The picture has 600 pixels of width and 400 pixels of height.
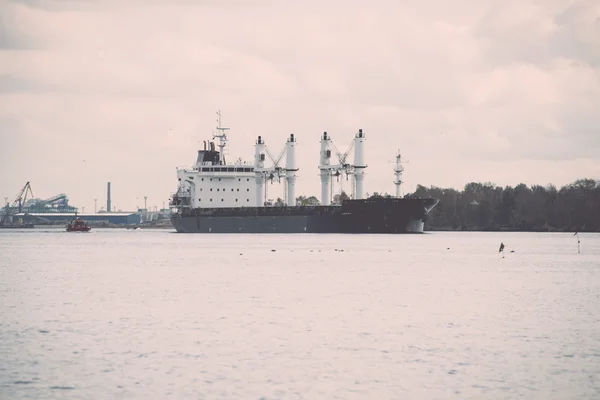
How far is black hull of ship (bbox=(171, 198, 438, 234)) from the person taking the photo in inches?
4592

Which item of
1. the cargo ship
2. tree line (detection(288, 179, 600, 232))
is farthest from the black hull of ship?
tree line (detection(288, 179, 600, 232))

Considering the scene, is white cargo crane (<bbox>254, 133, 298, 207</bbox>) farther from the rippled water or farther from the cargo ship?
the rippled water

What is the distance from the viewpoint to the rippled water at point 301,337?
18922 mm

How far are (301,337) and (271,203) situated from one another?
121885 millimetres

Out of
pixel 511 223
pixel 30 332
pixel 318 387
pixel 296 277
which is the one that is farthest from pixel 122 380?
pixel 511 223

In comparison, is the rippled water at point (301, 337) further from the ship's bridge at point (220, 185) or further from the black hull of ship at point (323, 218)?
the ship's bridge at point (220, 185)

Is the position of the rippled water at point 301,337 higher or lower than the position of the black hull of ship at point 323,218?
lower

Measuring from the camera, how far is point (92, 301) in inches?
1363

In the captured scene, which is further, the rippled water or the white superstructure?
the white superstructure

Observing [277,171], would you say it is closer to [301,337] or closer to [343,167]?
[343,167]

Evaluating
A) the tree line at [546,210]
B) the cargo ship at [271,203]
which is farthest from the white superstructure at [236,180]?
the tree line at [546,210]

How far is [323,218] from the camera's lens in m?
122

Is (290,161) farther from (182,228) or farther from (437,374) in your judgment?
(437,374)

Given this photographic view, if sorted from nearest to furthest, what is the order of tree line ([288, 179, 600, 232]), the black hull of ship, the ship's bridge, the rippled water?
the rippled water
the black hull of ship
the ship's bridge
tree line ([288, 179, 600, 232])
